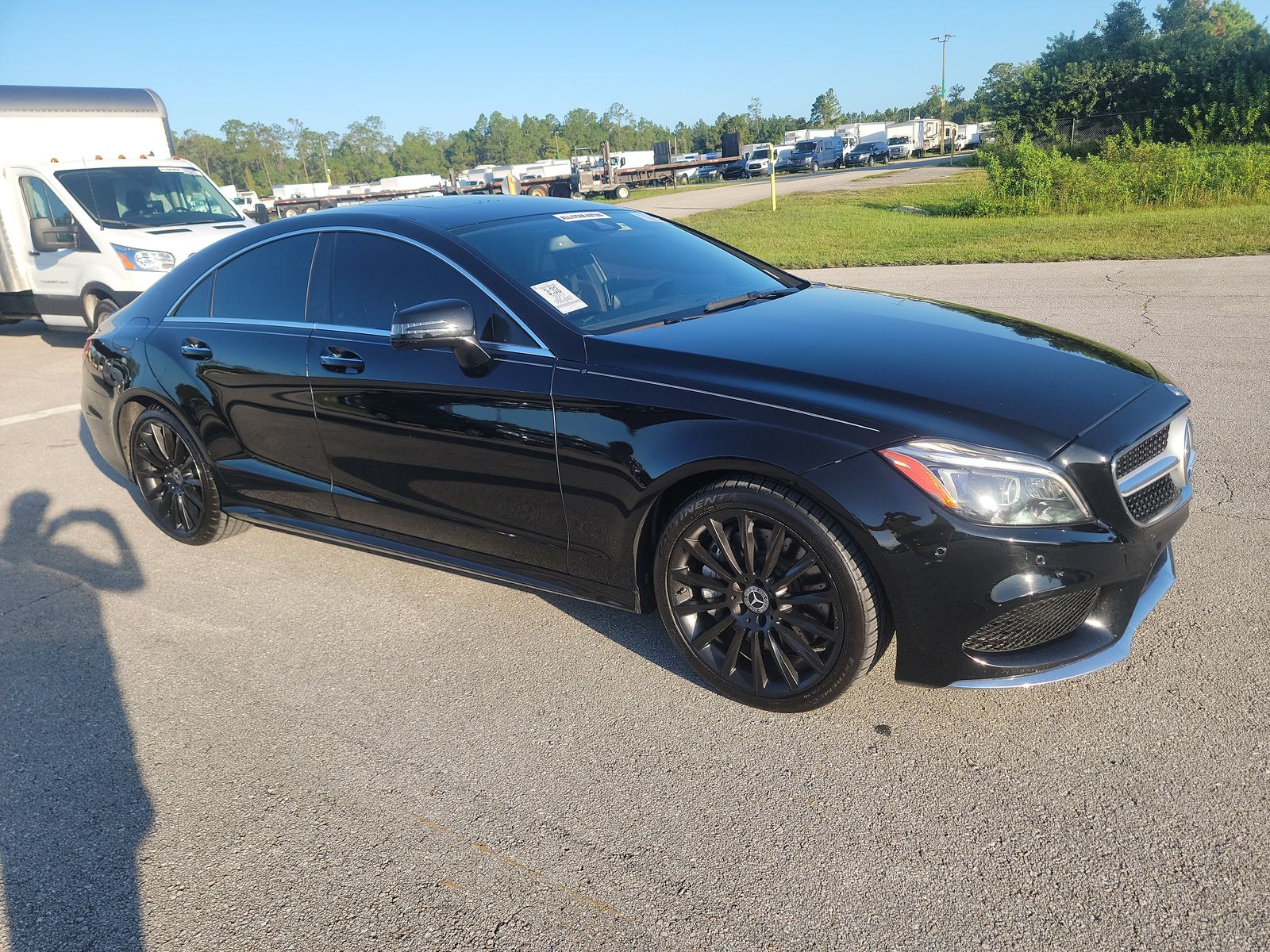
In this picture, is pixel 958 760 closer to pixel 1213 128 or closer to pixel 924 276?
pixel 924 276

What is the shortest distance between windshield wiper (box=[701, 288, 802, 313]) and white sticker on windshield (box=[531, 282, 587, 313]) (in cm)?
53

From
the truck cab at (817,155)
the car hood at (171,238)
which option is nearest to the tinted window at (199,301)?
the car hood at (171,238)

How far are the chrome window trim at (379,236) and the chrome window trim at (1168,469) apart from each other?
1920 mm

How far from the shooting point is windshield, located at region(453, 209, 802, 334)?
145 inches

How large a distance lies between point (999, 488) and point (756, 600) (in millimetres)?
834

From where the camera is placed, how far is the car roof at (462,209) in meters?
4.04

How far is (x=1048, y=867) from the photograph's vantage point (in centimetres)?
239

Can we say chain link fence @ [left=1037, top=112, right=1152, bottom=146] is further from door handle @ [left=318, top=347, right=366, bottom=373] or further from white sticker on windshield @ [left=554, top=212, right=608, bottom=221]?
door handle @ [left=318, top=347, right=366, bottom=373]

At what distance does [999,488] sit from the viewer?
2.70 metres

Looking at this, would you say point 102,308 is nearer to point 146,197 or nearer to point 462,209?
point 146,197

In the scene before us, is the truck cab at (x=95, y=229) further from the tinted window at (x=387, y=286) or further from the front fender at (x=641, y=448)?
the front fender at (x=641, y=448)

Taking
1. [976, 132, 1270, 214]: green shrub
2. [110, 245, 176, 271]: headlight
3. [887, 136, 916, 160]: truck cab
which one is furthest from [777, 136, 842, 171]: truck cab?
[110, 245, 176, 271]: headlight

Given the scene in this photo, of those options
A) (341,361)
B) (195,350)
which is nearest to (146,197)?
(195,350)

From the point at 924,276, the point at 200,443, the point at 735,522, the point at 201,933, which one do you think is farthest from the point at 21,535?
the point at 924,276
